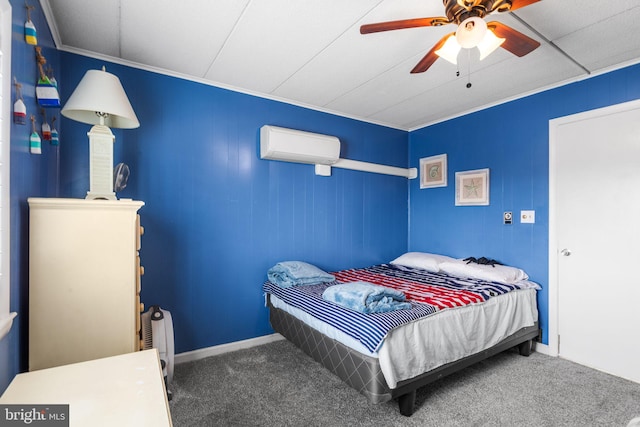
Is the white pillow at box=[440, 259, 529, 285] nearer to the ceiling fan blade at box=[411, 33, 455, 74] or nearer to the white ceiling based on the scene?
the white ceiling

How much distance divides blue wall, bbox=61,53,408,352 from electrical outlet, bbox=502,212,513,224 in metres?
1.61

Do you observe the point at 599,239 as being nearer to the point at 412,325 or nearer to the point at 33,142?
the point at 412,325

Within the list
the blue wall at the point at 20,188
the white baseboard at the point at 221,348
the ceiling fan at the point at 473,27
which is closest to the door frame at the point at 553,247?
the ceiling fan at the point at 473,27

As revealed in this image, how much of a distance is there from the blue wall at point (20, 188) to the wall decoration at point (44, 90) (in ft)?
0.09

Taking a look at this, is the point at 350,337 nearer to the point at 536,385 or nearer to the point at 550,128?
the point at 536,385

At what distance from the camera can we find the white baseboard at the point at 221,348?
2.56 m

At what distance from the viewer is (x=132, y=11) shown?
5.89 ft

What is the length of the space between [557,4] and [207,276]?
308 cm

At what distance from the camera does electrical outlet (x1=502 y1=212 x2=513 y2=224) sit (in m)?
3.07

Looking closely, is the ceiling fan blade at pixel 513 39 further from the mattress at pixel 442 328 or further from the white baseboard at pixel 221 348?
the white baseboard at pixel 221 348

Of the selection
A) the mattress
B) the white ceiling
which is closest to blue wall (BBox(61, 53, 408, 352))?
the white ceiling

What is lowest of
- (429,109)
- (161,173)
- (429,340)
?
(429,340)

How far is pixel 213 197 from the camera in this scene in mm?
2717

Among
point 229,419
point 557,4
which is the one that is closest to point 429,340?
point 229,419
